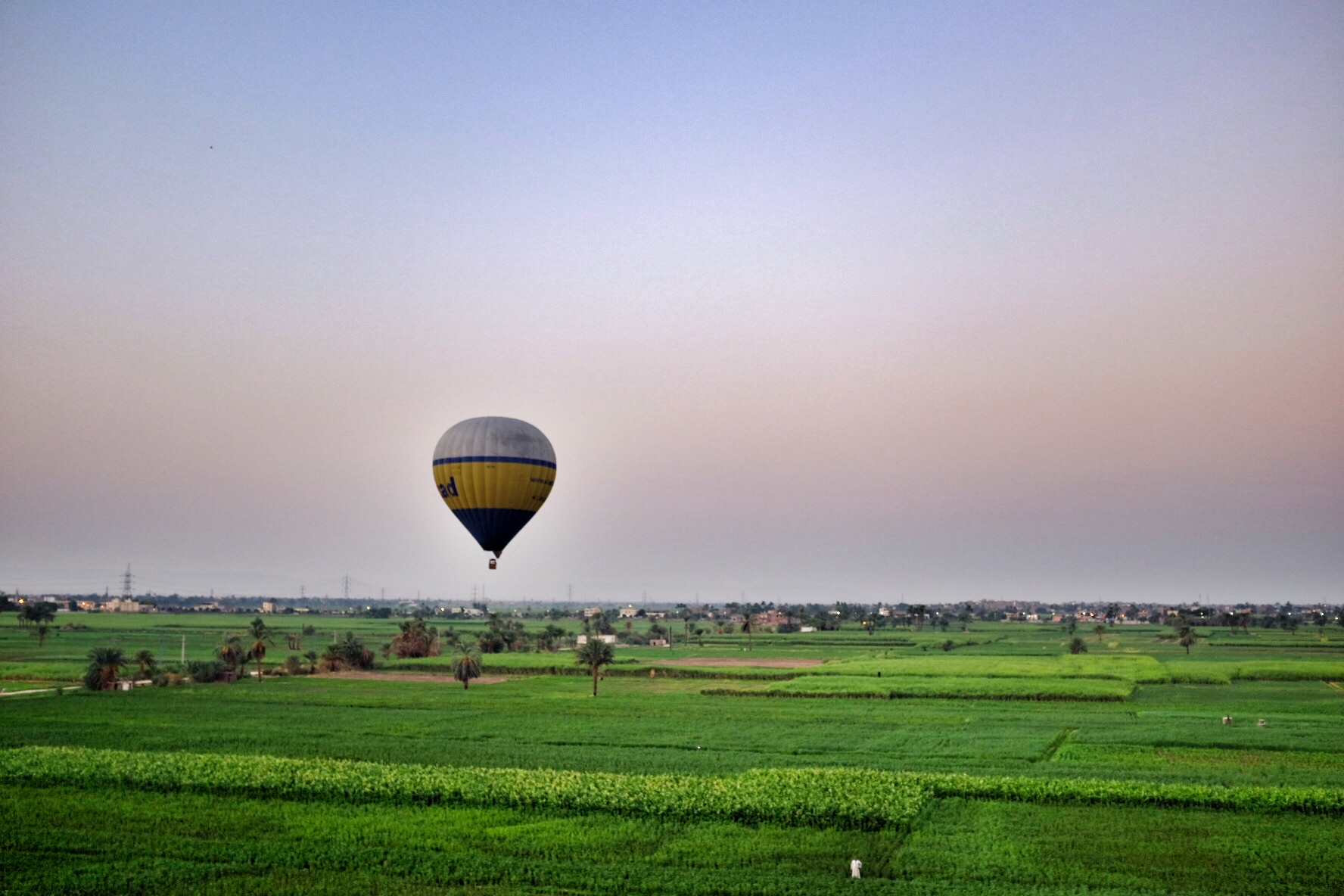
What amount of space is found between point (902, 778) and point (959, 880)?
35.4 feet

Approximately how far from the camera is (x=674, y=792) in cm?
3394

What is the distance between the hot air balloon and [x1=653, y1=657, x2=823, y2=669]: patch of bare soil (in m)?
53.0

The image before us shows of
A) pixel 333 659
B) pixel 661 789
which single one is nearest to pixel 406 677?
pixel 333 659

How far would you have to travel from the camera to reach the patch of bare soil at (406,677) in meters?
82.7

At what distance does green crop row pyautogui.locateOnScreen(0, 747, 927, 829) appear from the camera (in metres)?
32.4

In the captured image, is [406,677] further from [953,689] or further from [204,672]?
[953,689]

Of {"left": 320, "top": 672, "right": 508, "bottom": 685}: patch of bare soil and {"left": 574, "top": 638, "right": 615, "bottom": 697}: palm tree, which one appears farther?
{"left": 320, "top": 672, "right": 508, "bottom": 685}: patch of bare soil

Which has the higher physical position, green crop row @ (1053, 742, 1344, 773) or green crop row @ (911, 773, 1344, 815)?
green crop row @ (911, 773, 1344, 815)

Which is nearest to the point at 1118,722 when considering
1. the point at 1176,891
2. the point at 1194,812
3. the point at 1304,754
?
the point at 1304,754

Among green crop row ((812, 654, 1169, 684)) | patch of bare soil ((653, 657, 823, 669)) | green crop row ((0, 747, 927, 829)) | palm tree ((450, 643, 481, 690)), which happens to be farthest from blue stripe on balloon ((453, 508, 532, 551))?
patch of bare soil ((653, 657, 823, 669))

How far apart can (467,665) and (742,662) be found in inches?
1233

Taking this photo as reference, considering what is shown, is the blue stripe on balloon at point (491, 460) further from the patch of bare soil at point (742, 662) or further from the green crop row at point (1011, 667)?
the patch of bare soil at point (742, 662)

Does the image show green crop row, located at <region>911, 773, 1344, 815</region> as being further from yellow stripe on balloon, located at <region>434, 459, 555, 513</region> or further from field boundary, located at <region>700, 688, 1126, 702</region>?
field boundary, located at <region>700, 688, 1126, 702</region>

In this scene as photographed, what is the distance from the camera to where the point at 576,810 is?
33062mm
